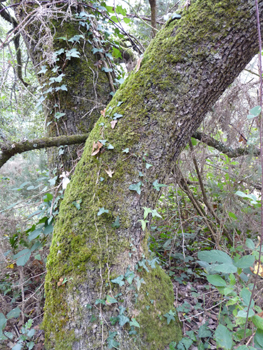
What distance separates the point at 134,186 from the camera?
142cm

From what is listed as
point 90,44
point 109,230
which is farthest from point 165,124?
Answer: point 90,44

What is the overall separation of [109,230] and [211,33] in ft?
4.65

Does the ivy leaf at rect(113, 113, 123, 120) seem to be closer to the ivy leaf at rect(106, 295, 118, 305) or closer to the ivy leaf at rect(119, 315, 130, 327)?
the ivy leaf at rect(106, 295, 118, 305)

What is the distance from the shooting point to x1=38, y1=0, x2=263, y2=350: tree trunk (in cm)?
127

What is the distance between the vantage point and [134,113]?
1.44 m

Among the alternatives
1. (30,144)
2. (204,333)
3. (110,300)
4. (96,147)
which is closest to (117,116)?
(96,147)

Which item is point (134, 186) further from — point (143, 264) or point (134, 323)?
point (134, 323)

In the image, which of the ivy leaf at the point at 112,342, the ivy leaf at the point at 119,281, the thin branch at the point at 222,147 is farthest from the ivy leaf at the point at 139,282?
the thin branch at the point at 222,147

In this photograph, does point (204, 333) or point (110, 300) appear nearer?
point (110, 300)

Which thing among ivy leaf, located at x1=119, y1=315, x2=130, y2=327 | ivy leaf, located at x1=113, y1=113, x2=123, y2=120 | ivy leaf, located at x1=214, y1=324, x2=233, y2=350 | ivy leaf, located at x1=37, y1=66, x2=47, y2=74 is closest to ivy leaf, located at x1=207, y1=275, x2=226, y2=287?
ivy leaf, located at x1=214, y1=324, x2=233, y2=350

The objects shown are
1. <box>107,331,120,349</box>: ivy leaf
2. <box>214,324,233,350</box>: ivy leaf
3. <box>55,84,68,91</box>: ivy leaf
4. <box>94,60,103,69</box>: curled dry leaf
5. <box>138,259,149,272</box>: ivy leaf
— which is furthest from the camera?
<box>94,60,103,69</box>: curled dry leaf

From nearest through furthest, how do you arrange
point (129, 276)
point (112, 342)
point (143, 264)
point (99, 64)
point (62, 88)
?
point (112, 342), point (129, 276), point (143, 264), point (62, 88), point (99, 64)

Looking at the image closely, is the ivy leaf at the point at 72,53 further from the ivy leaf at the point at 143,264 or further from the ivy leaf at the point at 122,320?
the ivy leaf at the point at 122,320

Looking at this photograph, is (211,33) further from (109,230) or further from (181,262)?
(181,262)
